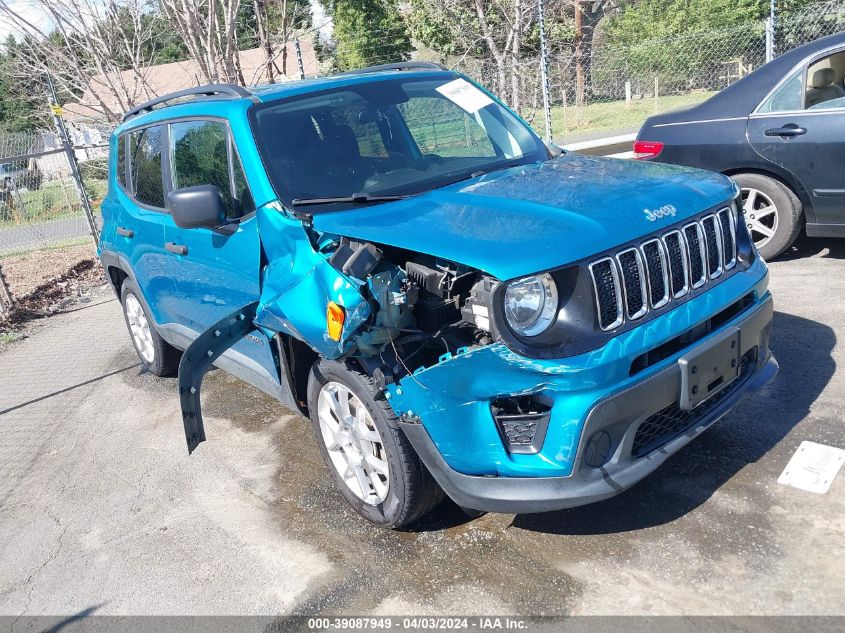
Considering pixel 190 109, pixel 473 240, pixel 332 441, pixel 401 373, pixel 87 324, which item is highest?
pixel 190 109

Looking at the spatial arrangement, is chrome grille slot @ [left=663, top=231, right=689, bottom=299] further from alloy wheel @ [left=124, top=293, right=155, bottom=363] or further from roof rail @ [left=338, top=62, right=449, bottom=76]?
alloy wheel @ [left=124, top=293, right=155, bottom=363]

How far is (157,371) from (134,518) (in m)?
2.12

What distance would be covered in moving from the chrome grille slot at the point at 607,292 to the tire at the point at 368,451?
929mm

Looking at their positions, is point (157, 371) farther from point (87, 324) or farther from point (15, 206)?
point (15, 206)

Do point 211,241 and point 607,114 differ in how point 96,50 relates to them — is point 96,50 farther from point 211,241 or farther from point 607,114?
point 607,114

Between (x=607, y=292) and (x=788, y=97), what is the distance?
4.20 metres

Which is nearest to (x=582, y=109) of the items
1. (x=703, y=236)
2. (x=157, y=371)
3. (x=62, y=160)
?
(x=62, y=160)

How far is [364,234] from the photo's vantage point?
3.08m

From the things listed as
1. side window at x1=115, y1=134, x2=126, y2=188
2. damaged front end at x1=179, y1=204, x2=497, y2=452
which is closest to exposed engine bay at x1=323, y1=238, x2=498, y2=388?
damaged front end at x1=179, y1=204, x2=497, y2=452

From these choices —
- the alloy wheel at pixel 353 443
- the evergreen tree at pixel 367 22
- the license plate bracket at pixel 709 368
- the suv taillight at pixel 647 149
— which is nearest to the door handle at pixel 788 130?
the suv taillight at pixel 647 149

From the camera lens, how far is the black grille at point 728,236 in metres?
3.33

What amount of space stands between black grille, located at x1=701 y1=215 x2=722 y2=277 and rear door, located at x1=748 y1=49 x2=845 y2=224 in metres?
3.09

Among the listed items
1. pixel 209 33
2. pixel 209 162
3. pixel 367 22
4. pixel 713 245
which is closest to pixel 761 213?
Result: pixel 713 245

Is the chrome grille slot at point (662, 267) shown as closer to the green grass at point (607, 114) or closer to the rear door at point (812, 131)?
the rear door at point (812, 131)
